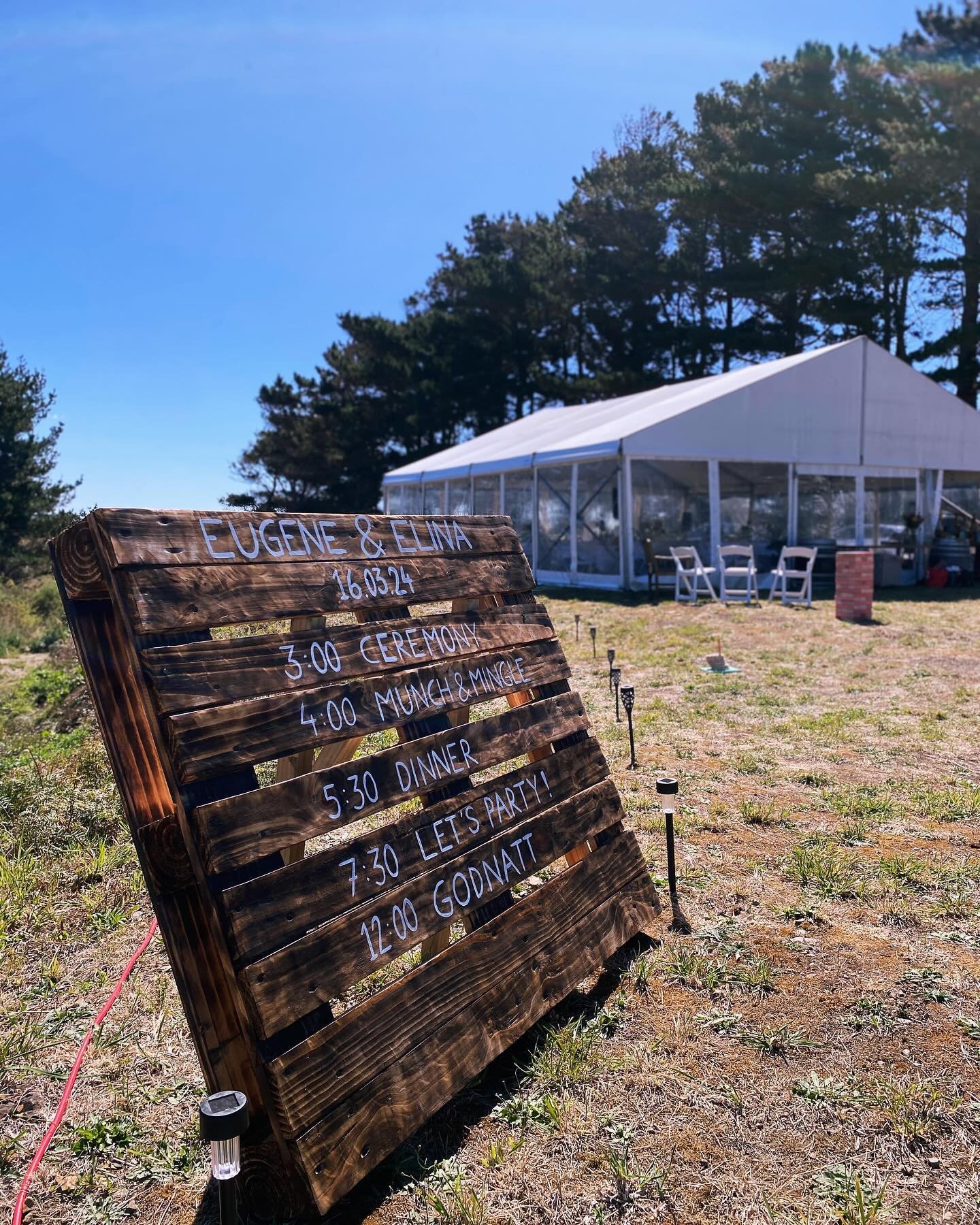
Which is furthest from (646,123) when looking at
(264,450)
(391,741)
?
(391,741)

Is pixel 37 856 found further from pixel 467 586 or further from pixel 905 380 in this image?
pixel 905 380

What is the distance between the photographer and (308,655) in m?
2.12

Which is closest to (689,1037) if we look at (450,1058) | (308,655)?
(450,1058)

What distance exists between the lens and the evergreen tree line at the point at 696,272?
24.8 meters

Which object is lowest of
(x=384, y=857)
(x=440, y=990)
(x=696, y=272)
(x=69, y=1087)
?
(x=69, y=1087)

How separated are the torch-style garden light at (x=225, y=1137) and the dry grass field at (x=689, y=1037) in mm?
415

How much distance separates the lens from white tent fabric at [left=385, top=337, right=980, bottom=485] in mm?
14312

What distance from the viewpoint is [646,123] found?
3475cm

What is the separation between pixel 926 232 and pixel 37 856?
2972cm

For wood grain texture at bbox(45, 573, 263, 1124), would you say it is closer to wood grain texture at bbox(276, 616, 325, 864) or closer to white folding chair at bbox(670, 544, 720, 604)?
wood grain texture at bbox(276, 616, 325, 864)

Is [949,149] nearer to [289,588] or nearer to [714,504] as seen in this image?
[714,504]

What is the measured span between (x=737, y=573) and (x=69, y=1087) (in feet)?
39.1

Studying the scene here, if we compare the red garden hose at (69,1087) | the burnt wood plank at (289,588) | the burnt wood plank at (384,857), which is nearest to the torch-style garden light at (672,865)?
the burnt wood plank at (384,857)

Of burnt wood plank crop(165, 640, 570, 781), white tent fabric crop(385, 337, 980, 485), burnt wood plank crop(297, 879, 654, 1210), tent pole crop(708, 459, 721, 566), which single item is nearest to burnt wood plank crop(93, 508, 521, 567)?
burnt wood plank crop(165, 640, 570, 781)
